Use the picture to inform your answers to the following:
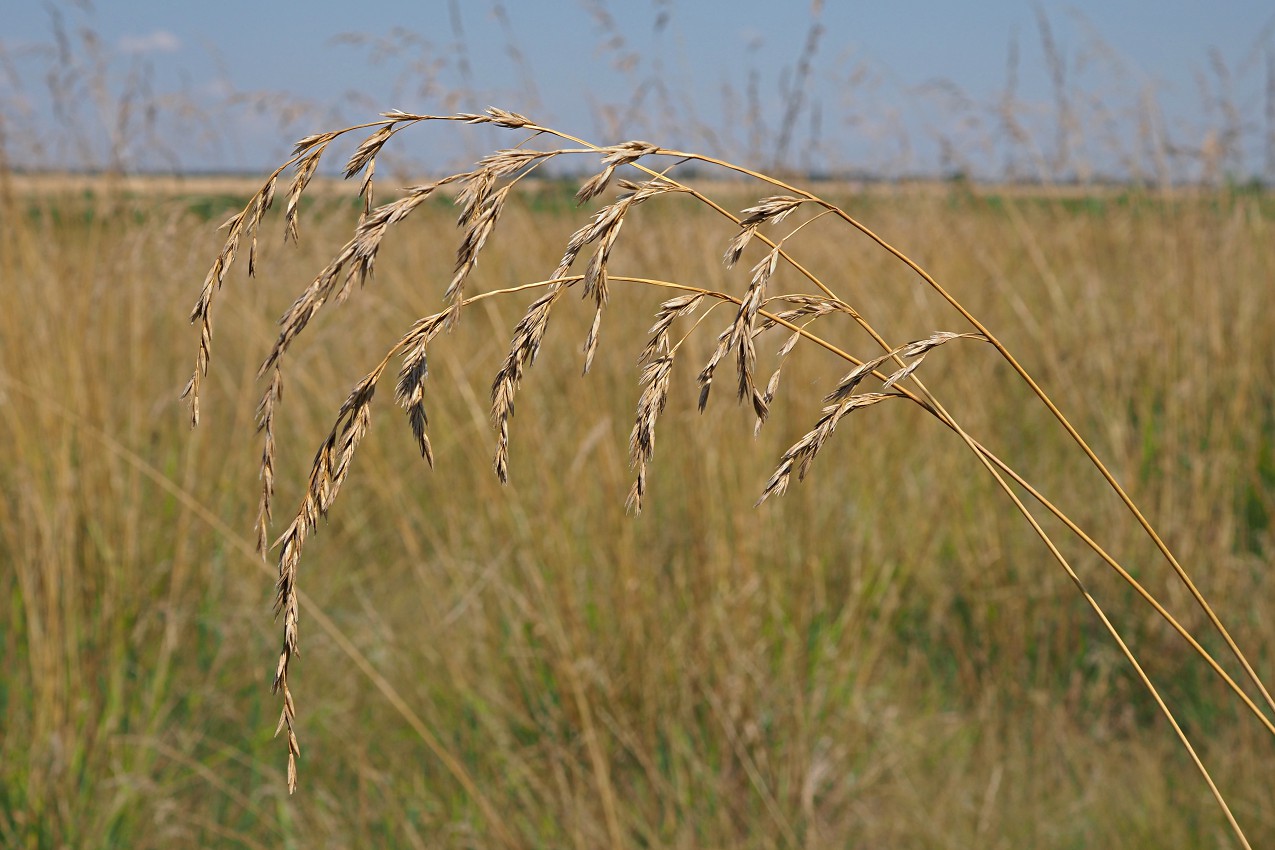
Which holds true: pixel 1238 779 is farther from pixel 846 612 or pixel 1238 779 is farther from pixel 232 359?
pixel 232 359

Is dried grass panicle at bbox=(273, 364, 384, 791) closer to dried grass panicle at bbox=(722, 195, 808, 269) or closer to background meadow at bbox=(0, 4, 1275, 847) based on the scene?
dried grass panicle at bbox=(722, 195, 808, 269)

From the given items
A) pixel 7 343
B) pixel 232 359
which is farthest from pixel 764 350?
pixel 232 359

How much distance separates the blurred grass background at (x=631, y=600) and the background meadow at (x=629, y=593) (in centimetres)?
1

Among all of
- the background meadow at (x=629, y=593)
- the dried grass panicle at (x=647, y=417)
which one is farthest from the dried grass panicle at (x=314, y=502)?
the background meadow at (x=629, y=593)

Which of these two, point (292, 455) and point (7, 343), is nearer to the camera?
point (7, 343)

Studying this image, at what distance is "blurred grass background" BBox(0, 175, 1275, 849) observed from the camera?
181 centimetres

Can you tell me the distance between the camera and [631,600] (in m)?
1.96

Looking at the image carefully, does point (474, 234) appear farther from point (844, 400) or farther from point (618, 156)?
point (844, 400)

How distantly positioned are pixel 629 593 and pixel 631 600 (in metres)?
0.02

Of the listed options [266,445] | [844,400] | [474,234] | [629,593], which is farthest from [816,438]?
[629,593]

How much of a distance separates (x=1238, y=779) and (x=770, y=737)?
2.75 feet

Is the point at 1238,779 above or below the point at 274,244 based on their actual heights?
below

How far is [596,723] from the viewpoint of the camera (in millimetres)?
1940

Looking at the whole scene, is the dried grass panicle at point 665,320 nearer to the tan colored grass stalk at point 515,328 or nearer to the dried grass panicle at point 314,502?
the tan colored grass stalk at point 515,328
